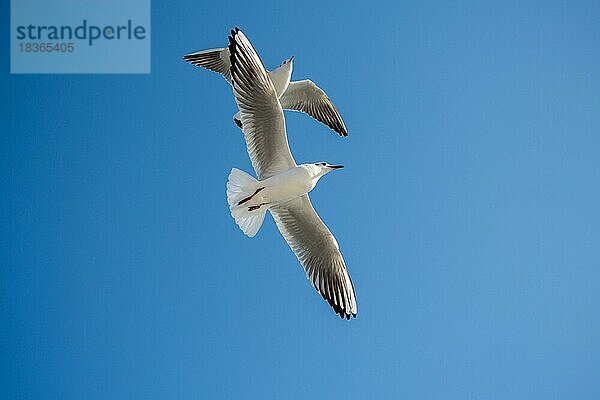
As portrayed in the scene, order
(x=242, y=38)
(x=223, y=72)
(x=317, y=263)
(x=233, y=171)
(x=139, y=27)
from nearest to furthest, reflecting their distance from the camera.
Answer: (x=242, y=38)
(x=233, y=171)
(x=317, y=263)
(x=223, y=72)
(x=139, y=27)

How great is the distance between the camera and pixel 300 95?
11.5 ft

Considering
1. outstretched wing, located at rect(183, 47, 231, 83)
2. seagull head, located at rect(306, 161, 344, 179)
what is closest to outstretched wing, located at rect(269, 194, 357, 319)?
seagull head, located at rect(306, 161, 344, 179)

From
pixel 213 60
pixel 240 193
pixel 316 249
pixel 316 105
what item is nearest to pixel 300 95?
pixel 316 105

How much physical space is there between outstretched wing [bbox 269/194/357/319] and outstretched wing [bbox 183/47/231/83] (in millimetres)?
816

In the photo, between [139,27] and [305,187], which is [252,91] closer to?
[305,187]

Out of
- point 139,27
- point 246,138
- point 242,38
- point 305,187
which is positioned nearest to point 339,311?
point 305,187

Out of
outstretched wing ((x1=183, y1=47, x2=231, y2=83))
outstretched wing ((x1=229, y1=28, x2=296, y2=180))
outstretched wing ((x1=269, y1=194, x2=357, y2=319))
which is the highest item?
outstretched wing ((x1=183, y1=47, x2=231, y2=83))

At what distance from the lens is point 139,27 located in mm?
4461

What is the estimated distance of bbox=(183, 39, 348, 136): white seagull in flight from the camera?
3.45m

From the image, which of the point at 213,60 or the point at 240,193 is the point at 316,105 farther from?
the point at 240,193

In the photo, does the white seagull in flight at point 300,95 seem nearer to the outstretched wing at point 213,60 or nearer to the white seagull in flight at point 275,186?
the outstretched wing at point 213,60

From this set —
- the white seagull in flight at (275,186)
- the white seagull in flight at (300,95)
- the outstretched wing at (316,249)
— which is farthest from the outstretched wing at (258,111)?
the white seagull in flight at (300,95)

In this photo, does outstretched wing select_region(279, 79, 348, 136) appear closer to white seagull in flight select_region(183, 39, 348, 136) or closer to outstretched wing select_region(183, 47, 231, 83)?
white seagull in flight select_region(183, 39, 348, 136)

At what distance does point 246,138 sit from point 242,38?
0.33 metres
